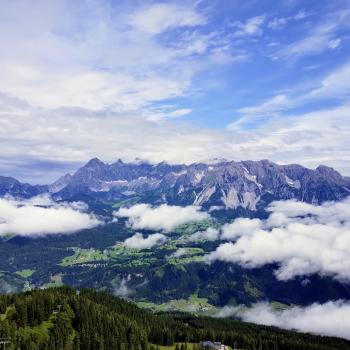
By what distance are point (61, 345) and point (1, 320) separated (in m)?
27.0

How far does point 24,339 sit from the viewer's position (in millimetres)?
184250

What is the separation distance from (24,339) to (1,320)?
18434 mm

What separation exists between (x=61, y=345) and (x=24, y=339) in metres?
15.3

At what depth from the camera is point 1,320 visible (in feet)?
646

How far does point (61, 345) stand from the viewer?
631 ft

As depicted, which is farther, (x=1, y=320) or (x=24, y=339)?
(x=1, y=320)
